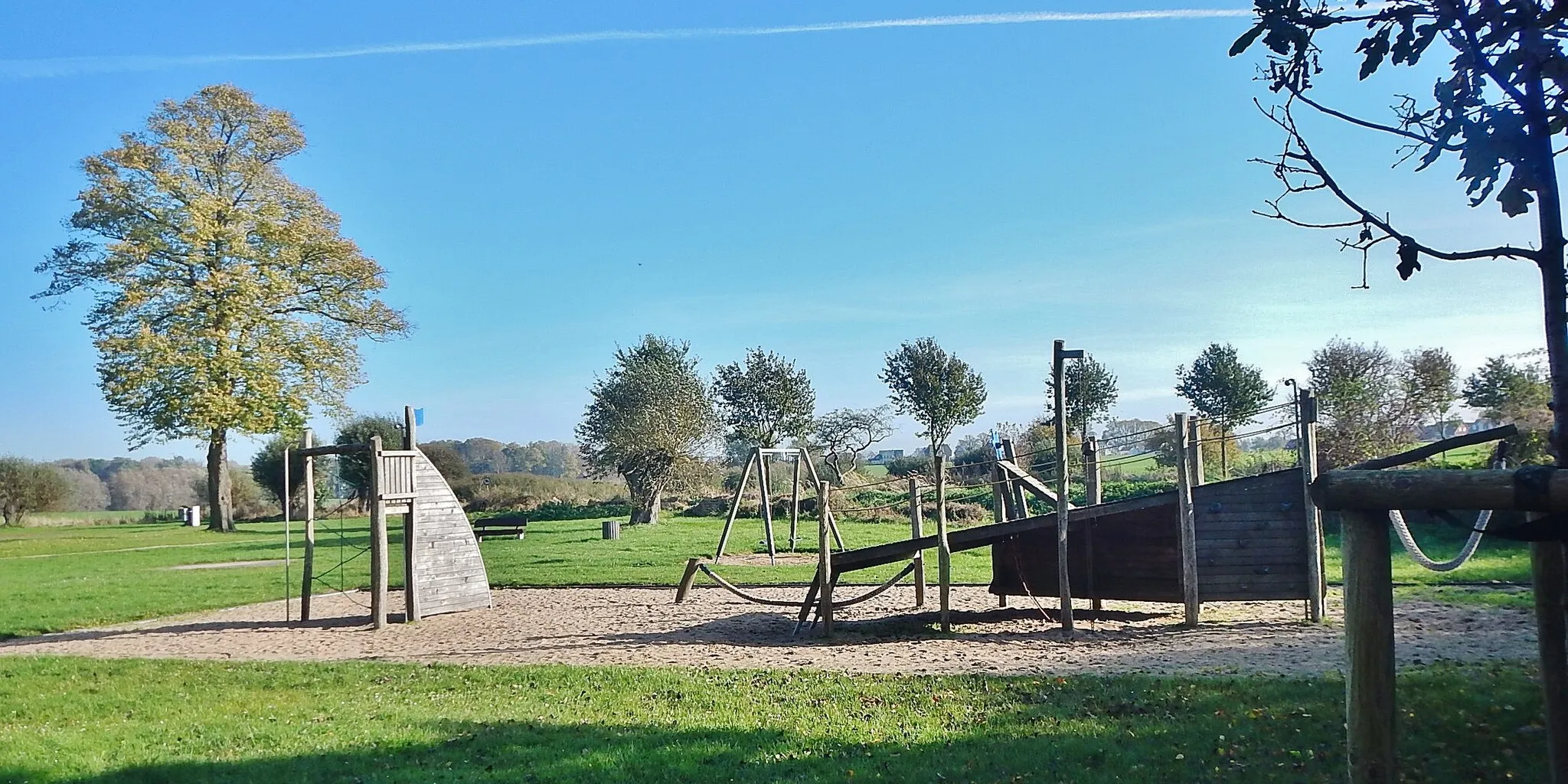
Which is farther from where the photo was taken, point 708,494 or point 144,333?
point 708,494

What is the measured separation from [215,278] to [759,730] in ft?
108

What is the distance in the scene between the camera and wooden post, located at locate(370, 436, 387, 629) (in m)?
13.3

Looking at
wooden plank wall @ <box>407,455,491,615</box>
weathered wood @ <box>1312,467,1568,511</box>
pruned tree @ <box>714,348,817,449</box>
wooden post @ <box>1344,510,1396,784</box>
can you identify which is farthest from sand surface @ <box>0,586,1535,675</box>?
pruned tree @ <box>714,348,817,449</box>

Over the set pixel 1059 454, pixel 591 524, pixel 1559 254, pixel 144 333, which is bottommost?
pixel 591 524

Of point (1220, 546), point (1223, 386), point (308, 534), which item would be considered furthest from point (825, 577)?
point (1223, 386)

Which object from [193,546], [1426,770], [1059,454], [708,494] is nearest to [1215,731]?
[1426,770]

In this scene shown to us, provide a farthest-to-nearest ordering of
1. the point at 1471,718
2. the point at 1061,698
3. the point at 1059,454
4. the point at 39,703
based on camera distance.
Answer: the point at 1059,454
the point at 39,703
the point at 1061,698
the point at 1471,718

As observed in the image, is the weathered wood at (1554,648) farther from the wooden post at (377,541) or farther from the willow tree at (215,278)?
the willow tree at (215,278)

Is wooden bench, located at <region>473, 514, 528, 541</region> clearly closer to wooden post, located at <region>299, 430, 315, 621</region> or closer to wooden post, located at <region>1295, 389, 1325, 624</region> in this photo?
wooden post, located at <region>299, 430, 315, 621</region>

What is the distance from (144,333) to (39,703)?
2660 centimetres

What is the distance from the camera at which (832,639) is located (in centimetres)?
1118

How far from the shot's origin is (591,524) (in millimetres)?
35656

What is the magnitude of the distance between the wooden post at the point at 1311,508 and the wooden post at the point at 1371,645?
8.02 meters

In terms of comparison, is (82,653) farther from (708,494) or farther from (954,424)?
(954,424)
